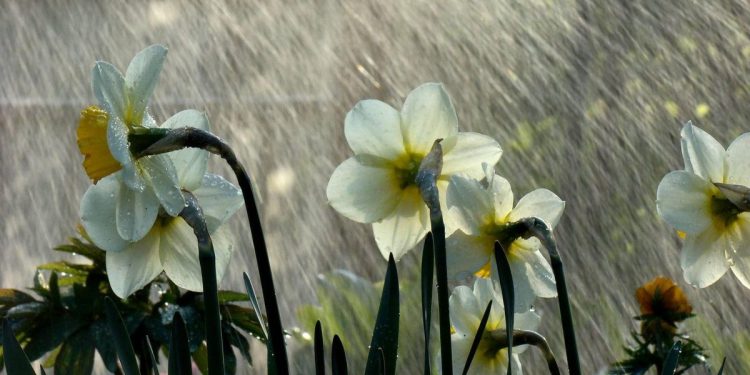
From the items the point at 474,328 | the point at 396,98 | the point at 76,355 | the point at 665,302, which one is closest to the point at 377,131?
the point at 474,328

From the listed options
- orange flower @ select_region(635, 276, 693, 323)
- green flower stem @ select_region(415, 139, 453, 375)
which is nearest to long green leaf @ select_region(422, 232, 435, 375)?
green flower stem @ select_region(415, 139, 453, 375)

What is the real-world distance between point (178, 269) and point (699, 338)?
126 cm

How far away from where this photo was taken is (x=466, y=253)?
1.56ft

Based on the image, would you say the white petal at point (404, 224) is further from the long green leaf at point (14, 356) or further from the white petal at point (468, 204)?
the long green leaf at point (14, 356)

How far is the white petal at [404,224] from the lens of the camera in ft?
1.60

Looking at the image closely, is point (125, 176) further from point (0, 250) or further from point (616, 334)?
point (0, 250)

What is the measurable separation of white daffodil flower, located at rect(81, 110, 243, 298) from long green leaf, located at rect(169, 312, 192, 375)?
0.02 metres

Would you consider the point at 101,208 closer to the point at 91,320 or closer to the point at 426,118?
the point at 426,118

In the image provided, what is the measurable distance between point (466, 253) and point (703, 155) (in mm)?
125

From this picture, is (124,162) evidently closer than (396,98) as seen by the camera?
Yes

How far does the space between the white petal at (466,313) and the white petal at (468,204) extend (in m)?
0.08

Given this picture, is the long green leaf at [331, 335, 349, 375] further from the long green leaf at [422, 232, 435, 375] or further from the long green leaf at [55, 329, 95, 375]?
the long green leaf at [55, 329, 95, 375]

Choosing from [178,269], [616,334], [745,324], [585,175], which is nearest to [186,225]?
[178,269]

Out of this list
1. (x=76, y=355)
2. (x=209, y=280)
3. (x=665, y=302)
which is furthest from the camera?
(x=665, y=302)
